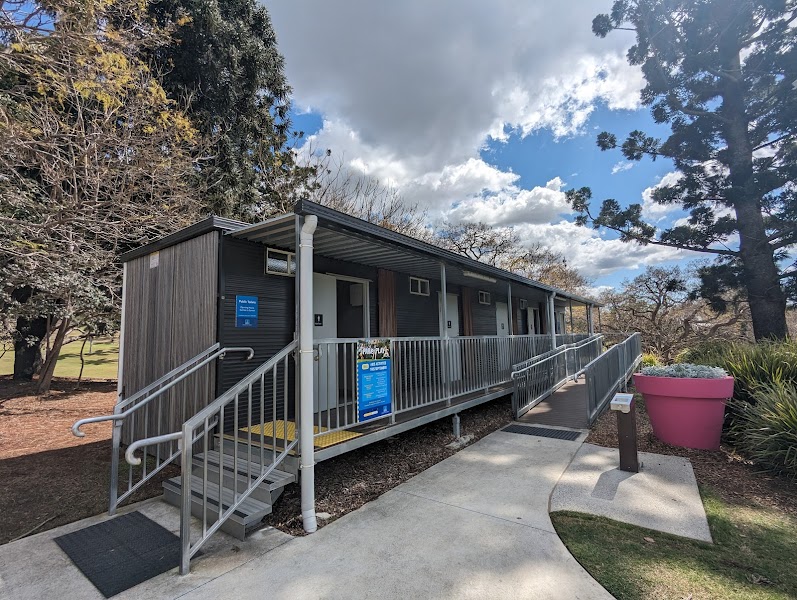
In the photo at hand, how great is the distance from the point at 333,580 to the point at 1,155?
770 cm

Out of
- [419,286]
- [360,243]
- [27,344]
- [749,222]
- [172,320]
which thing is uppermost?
[749,222]

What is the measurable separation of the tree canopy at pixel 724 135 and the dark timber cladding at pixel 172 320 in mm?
13445

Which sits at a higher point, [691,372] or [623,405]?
[691,372]

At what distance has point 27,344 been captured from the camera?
9.81 meters

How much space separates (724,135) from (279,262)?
14.7 metres

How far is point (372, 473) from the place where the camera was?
4.34 metres

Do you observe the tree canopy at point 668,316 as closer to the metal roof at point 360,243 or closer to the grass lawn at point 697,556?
the metal roof at point 360,243

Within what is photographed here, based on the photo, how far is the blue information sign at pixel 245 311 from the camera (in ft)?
14.5

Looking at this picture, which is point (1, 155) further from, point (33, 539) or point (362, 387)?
point (362, 387)

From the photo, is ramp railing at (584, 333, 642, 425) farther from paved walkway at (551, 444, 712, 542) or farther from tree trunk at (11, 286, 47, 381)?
tree trunk at (11, 286, 47, 381)

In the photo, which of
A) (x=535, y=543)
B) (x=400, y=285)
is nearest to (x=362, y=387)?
(x=535, y=543)

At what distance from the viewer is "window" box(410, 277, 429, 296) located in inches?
305

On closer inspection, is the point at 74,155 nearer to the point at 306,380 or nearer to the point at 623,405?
the point at 306,380

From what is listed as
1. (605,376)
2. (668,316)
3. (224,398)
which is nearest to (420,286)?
(605,376)
